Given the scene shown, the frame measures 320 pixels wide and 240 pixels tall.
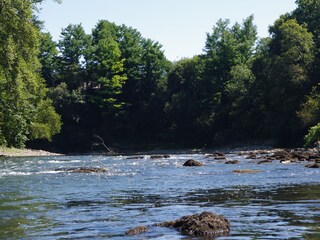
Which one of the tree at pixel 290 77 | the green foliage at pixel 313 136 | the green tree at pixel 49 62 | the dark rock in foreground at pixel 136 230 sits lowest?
the dark rock in foreground at pixel 136 230

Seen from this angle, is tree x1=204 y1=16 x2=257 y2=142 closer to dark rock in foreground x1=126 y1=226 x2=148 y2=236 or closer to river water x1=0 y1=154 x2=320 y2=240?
river water x1=0 y1=154 x2=320 y2=240

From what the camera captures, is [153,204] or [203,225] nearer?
[203,225]

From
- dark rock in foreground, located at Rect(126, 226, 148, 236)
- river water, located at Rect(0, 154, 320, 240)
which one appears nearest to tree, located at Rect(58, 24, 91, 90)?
river water, located at Rect(0, 154, 320, 240)

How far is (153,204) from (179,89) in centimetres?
7335

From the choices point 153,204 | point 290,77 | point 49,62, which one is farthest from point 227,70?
point 153,204

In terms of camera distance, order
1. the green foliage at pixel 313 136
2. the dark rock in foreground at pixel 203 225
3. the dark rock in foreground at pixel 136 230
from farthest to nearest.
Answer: the green foliage at pixel 313 136
the dark rock in foreground at pixel 136 230
the dark rock in foreground at pixel 203 225

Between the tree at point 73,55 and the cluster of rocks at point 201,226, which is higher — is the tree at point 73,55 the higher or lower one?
the higher one

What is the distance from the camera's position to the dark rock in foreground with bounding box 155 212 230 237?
11738 mm

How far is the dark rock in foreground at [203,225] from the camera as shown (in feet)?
38.5

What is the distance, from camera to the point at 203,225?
11852mm

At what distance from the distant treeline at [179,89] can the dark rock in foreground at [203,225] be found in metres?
42.9

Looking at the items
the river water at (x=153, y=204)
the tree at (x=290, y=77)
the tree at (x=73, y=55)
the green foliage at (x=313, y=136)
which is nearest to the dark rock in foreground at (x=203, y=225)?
the river water at (x=153, y=204)

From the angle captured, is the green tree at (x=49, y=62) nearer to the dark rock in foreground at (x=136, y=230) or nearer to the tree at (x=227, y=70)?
the tree at (x=227, y=70)

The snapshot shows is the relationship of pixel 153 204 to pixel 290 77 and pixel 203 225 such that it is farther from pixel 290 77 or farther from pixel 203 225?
pixel 290 77
